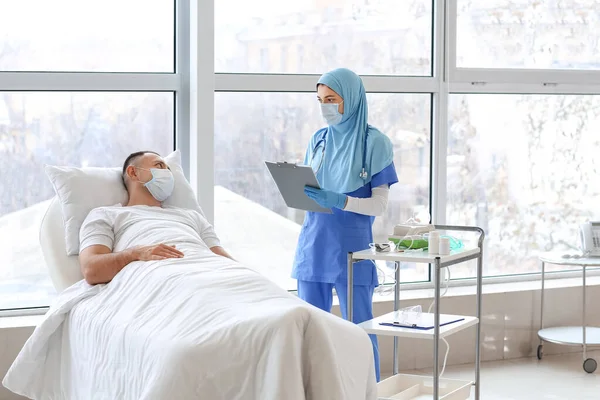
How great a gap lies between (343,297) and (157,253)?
78 centimetres

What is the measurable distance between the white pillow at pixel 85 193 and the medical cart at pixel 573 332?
186 centimetres

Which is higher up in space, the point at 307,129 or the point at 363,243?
the point at 307,129

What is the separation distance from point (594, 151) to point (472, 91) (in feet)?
2.94

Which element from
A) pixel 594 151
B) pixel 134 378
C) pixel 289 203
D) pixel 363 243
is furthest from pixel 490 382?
pixel 134 378

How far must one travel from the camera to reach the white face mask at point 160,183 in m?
3.28

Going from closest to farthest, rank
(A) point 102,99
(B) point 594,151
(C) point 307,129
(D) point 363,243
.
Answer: (D) point 363,243, (A) point 102,99, (C) point 307,129, (B) point 594,151

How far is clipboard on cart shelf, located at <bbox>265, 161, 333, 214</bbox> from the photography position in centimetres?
309

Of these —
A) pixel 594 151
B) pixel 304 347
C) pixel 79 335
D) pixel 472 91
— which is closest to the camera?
pixel 304 347

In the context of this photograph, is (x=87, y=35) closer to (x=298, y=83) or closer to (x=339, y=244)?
(x=298, y=83)

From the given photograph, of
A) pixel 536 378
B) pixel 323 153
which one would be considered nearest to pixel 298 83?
pixel 323 153

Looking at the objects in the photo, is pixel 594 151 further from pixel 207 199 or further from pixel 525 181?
pixel 207 199

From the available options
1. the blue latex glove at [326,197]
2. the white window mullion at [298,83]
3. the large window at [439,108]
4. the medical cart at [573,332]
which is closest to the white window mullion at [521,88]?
the large window at [439,108]

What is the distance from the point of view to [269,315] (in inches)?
86.3

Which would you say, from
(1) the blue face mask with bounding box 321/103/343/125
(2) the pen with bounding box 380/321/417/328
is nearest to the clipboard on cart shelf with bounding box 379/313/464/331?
(2) the pen with bounding box 380/321/417/328
